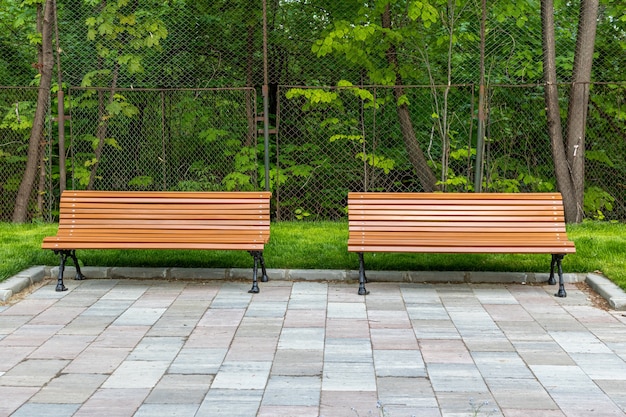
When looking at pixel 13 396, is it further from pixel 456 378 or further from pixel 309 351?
pixel 456 378

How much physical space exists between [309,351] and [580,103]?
6.79 meters

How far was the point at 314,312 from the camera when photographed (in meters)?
6.08

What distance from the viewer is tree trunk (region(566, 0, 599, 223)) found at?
33.1 feet

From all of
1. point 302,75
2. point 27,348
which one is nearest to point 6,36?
point 302,75

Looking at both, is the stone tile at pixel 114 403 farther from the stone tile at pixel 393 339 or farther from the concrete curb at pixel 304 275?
the concrete curb at pixel 304 275

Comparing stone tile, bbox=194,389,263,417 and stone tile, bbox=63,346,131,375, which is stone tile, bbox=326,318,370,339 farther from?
stone tile, bbox=63,346,131,375

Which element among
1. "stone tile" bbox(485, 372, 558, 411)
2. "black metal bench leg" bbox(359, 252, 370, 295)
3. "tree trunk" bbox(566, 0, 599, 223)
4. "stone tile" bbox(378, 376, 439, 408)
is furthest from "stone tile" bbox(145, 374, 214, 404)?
"tree trunk" bbox(566, 0, 599, 223)

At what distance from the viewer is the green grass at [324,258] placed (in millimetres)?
7418

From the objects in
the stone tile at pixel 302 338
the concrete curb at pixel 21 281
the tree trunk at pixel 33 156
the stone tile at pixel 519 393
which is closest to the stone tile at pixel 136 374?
the stone tile at pixel 302 338

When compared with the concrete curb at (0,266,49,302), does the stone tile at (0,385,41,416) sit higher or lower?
lower

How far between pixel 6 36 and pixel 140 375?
9.26m

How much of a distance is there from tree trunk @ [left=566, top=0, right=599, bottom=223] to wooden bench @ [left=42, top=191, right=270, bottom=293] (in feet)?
16.5

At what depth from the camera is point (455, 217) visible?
23.3 ft

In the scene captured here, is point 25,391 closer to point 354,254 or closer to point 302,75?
point 354,254
